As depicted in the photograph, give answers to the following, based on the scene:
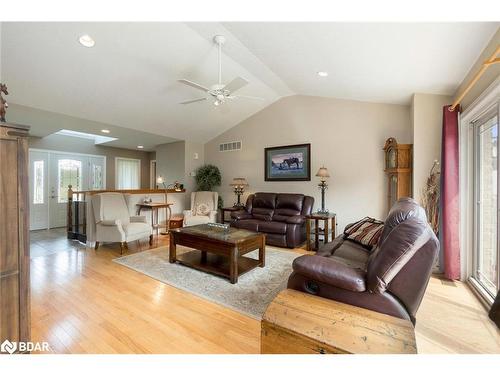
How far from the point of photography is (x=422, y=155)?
3201mm

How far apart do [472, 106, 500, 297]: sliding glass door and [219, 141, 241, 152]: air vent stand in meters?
4.40

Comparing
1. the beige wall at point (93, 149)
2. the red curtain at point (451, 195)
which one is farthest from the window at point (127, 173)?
the red curtain at point (451, 195)

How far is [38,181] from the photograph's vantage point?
5.75 metres

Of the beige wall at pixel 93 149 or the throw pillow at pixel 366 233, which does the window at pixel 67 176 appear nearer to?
the beige wall at pixel 93 149

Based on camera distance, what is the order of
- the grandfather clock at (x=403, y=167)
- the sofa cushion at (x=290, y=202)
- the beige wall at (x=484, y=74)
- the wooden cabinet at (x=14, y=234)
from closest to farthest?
the wooden cabinet at (x=14, y=234) < the beige wall at (x=484, y=74) < the grandfather clock at (x=403, y=167) < the sofa cushion at (x=290, y=202)

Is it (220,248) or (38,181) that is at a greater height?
(38,181)

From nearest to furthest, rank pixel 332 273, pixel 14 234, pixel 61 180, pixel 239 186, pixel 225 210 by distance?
pixel 14 234 < pixel 332 273 < pixel 225 210 < pixel 239 186 < pixel 61 180

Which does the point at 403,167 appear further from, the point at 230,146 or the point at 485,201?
Result: the point at 230,146

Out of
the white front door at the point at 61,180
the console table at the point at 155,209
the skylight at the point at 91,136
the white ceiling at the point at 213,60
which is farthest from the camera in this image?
the skylight at the point at 91,136

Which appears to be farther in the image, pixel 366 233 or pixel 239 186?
pixel 239 186

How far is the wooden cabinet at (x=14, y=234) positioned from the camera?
1.25 metres

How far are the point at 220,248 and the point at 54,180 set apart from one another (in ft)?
19.3

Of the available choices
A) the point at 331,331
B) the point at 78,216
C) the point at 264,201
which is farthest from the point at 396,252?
the point at 78,216

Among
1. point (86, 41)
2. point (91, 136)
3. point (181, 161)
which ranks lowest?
point (181, 161)
